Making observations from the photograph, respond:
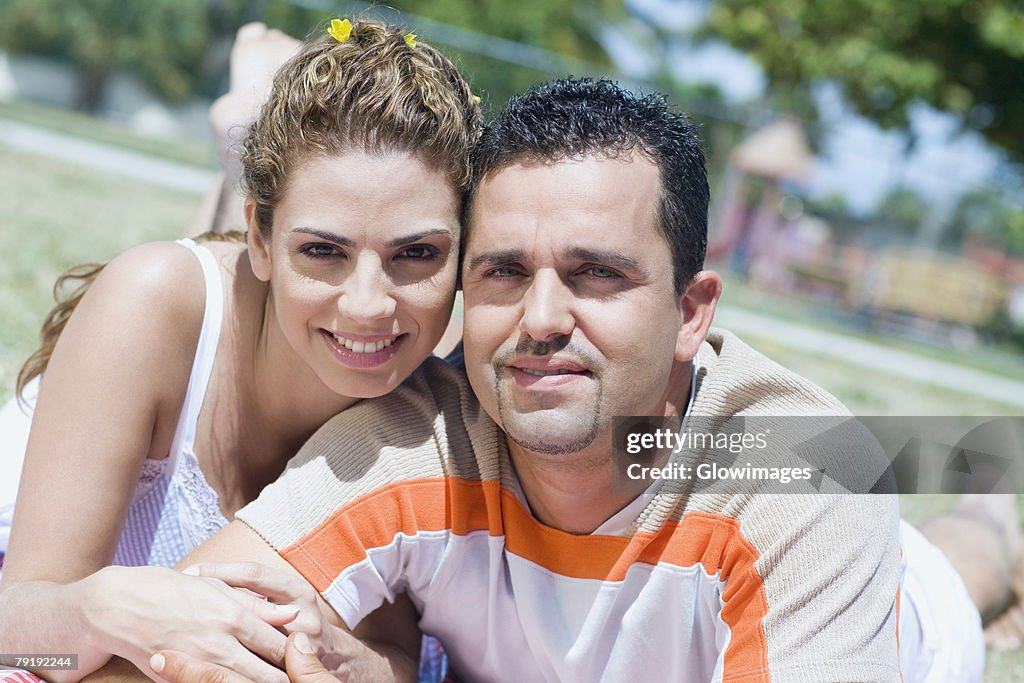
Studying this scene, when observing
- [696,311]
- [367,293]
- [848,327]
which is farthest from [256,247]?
[848,327]

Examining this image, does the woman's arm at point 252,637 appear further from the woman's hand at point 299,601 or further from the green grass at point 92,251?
the green grass at point 92,251

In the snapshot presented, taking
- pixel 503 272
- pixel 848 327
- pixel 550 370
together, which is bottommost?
pixel 550 370

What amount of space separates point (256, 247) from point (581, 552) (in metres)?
1.26

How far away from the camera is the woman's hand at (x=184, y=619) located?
232 cm

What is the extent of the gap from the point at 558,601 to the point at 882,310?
1405 cm

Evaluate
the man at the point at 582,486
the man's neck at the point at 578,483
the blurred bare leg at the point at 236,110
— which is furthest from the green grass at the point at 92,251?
the man's neck at the point at 578,483

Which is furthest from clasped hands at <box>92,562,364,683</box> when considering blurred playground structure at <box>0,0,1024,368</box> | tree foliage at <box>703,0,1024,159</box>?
tree foliage at <box>703,0,1024,159</box>

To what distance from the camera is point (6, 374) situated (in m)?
4.61

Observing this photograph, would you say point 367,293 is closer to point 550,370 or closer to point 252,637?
point 550,370

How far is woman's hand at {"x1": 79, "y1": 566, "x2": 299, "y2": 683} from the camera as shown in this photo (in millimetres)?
2320

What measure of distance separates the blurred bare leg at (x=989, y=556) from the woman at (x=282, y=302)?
262cm

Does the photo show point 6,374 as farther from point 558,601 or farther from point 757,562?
point 757,562

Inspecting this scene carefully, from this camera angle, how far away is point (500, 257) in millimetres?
2545

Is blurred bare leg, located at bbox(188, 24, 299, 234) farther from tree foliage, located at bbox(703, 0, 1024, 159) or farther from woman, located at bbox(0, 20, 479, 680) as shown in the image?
tree foliage, located at bbox(703, 0, 1024, 159)
